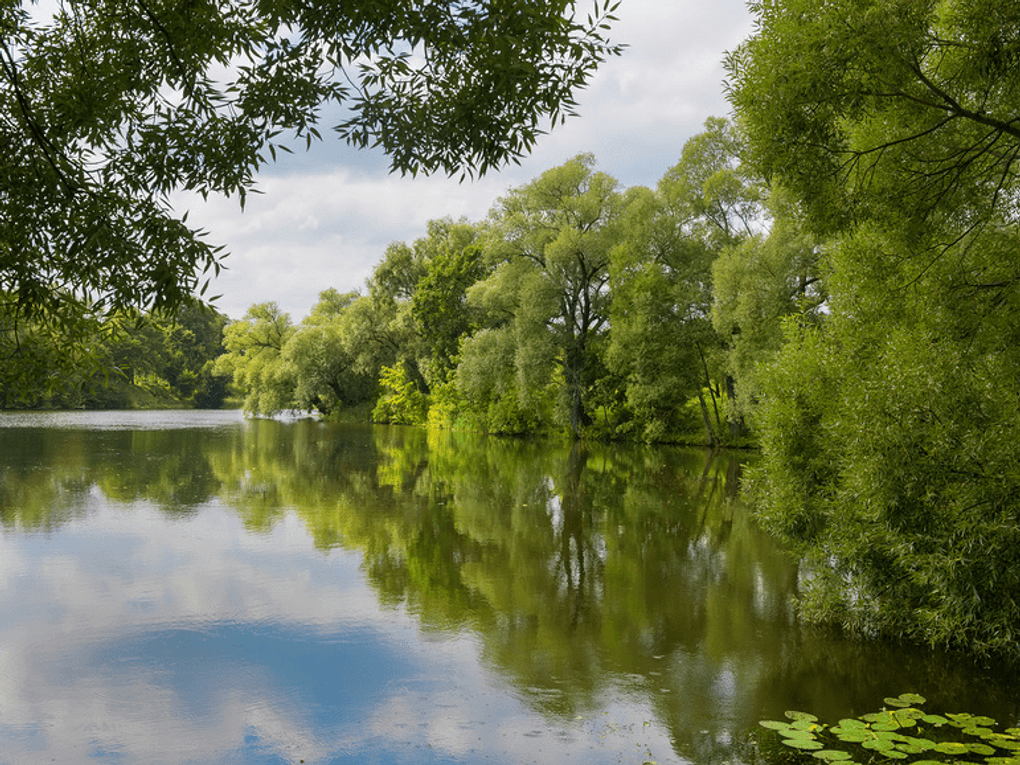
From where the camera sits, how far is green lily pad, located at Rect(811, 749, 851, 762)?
16.9 feet

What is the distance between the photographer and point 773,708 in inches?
248

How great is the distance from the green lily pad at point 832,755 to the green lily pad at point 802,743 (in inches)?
4.5

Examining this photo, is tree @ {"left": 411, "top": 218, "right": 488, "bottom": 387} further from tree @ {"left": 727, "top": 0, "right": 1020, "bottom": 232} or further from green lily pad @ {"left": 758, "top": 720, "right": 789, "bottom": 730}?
green lily pad @ {"left": 758, "top": 720, "right": 789, "bottom": 730}

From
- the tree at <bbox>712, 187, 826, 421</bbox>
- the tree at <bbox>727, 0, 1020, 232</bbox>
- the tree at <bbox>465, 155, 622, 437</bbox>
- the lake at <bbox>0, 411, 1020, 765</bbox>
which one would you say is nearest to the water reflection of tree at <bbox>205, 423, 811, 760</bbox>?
the lake at <bbox>0, 411, 1020, 765</bbox>

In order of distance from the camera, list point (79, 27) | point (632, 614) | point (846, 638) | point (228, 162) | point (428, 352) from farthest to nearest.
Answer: point (428, 352) → point (632, 614) → point (846, 638) → point (79, 27) → point (228, 162)

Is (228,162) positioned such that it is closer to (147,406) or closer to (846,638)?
(846,638)

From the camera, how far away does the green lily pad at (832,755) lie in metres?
5.15

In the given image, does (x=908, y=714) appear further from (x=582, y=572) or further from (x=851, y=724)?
(x=582, y=572)

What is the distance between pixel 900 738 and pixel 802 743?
28.8 inches

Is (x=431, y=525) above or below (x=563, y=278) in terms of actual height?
below

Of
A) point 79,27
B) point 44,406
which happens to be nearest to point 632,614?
point 79,27

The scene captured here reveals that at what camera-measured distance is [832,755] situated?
205 inches

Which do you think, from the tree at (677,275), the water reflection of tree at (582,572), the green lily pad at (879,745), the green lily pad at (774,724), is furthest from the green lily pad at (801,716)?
the tree at (677,275)

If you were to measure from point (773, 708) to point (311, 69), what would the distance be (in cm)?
652
